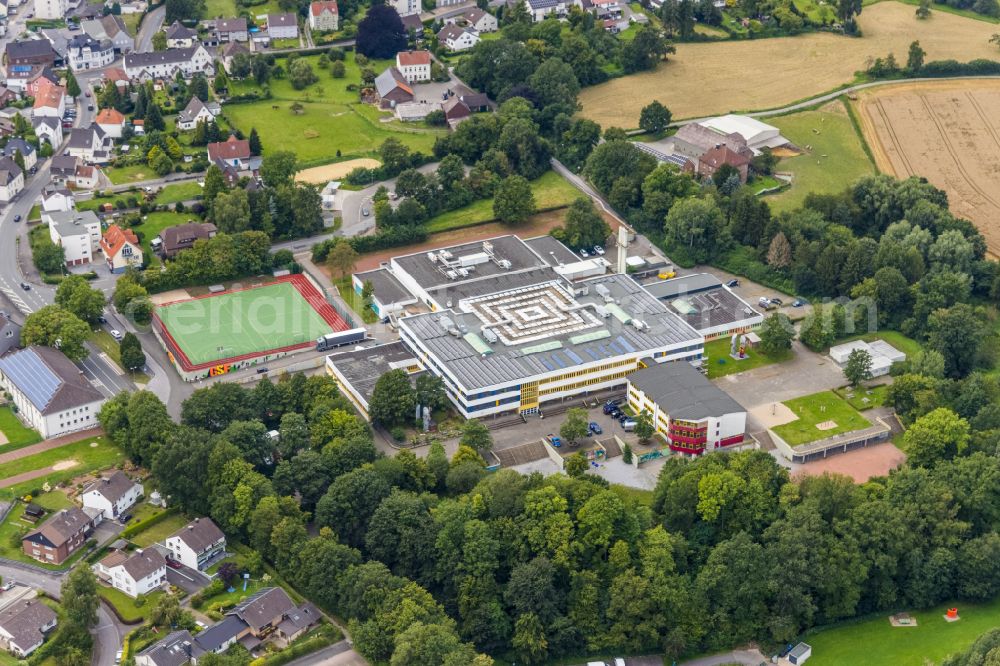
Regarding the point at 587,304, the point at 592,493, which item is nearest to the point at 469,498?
the point at 592,493

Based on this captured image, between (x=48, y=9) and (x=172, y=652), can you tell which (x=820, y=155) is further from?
(x=48, y=9)

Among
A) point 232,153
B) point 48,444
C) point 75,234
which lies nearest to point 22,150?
point 232,153

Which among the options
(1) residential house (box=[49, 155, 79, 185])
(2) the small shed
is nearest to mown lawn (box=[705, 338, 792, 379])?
(2) the small shed

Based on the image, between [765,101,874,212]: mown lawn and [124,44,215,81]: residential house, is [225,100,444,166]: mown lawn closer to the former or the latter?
[124,44,215,81]: residential house

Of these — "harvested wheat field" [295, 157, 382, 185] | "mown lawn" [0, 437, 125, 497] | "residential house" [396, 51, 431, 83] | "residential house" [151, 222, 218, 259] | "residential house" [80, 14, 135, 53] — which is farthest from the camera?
"residential house" [80, 14, 135, 53]

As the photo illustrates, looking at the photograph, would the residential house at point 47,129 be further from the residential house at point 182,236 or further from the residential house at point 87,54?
the residential house at point 182,236

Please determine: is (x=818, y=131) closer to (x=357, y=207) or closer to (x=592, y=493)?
(x=357, y=207)

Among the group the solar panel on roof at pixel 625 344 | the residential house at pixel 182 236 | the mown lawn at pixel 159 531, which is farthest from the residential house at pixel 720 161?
the mown lawn at pixel 159 531
